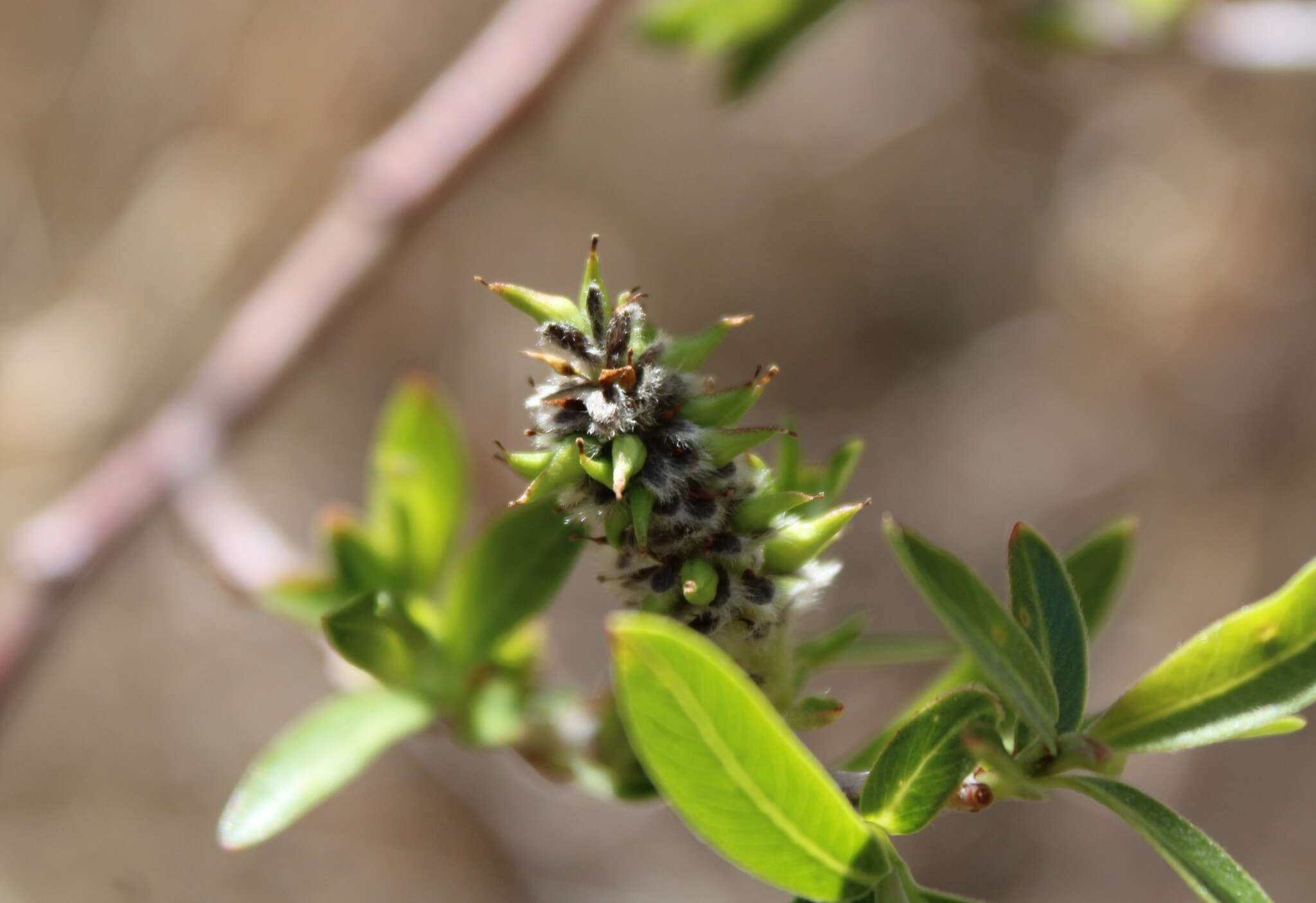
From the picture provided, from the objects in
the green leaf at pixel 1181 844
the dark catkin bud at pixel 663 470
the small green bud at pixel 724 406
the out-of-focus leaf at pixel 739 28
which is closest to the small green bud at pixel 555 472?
the dark catkin bud at pixel 663 470

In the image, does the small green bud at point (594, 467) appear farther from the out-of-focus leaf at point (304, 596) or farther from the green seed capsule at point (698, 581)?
the out-of-focus leaf at point (304, 596)

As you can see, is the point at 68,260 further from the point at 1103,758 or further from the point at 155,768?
the point at 1103,758

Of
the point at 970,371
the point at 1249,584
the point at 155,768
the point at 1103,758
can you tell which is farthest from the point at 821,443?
the point at 1103,758

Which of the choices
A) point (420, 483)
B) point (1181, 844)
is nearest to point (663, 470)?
point (1181, 844)

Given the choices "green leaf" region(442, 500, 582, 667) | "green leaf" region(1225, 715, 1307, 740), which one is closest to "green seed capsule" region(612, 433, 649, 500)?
"green leaf" region(442, 500, 582, 667)

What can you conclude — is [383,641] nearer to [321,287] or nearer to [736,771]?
[736,771]

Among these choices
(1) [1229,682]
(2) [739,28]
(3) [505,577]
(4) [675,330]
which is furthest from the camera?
(4) [675,330]

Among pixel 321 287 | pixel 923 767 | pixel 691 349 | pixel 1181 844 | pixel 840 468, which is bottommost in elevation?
pixel 1181 844
